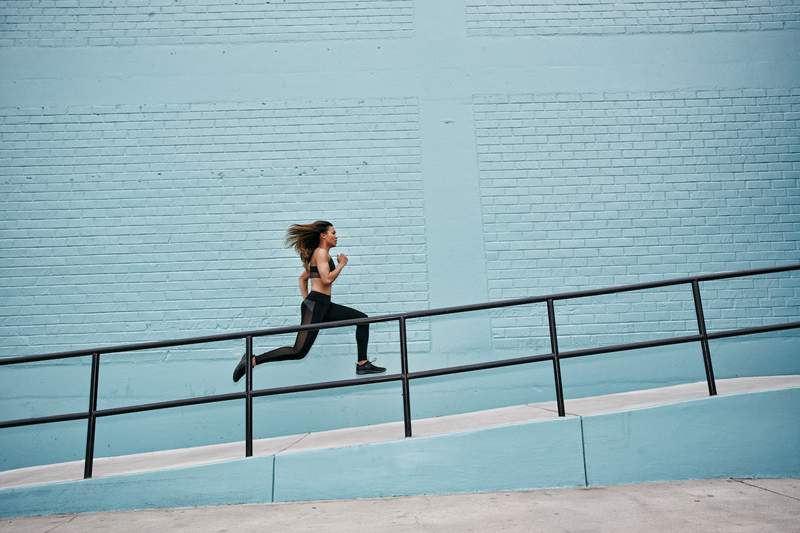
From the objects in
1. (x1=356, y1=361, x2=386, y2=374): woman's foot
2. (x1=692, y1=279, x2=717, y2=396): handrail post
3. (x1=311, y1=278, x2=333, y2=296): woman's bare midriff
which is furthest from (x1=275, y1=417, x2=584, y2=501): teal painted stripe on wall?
(x1=311, y1=278, x2=333, y2=296): woman's bare midriff

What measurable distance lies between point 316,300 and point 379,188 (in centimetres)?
150

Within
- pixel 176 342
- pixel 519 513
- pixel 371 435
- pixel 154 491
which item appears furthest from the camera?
pixel 371 435

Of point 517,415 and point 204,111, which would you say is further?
point 204,111

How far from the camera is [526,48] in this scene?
581cm

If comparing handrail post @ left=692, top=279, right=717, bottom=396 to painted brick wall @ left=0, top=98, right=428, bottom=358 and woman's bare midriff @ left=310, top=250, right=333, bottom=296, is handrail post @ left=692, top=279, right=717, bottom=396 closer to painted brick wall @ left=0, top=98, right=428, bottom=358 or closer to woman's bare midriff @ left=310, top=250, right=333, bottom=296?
painted brick wall @ left=0, top=98, right=428, bottom=358

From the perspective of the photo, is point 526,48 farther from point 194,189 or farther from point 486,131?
point 194,189

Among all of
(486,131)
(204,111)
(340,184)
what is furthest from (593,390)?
(204,111)

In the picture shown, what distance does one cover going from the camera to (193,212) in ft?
17.7

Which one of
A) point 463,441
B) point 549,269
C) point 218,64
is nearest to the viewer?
point 463,441

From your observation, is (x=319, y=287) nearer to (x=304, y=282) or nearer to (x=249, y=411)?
(x=304, y=282)

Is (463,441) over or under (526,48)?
under

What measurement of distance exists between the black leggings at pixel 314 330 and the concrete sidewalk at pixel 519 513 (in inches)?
56.9

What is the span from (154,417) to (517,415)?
11.2 ft

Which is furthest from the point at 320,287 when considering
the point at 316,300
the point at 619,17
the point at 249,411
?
the point at 619,17
